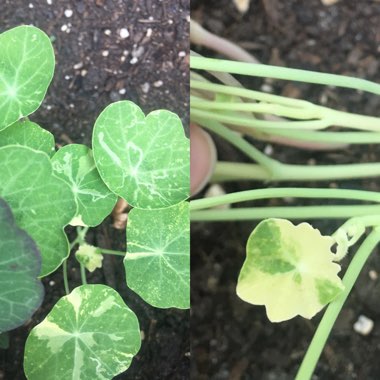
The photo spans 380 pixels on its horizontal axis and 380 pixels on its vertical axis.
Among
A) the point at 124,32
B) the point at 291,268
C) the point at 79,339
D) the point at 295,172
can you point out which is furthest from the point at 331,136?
the point at 79,339

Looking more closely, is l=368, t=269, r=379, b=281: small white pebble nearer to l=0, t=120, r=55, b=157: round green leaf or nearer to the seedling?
the seedling

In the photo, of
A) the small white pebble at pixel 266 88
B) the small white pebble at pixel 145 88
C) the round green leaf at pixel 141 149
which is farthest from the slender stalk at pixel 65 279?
the small white pebble at pixel 266 88

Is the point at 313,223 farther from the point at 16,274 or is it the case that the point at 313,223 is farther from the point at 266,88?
the point at 16,274

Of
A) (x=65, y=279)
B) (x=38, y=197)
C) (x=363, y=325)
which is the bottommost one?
(x=363, y=325)

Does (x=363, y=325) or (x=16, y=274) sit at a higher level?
(x=16, y=274)

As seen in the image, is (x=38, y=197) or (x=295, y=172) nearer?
(x=38, y=197)

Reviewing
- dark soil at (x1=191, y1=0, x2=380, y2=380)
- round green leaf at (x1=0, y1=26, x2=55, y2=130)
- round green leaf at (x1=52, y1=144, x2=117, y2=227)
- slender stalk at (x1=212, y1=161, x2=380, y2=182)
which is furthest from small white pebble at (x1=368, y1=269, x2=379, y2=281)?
round green leaf at (x1=0, y1=26, x2=55, y2=130)
